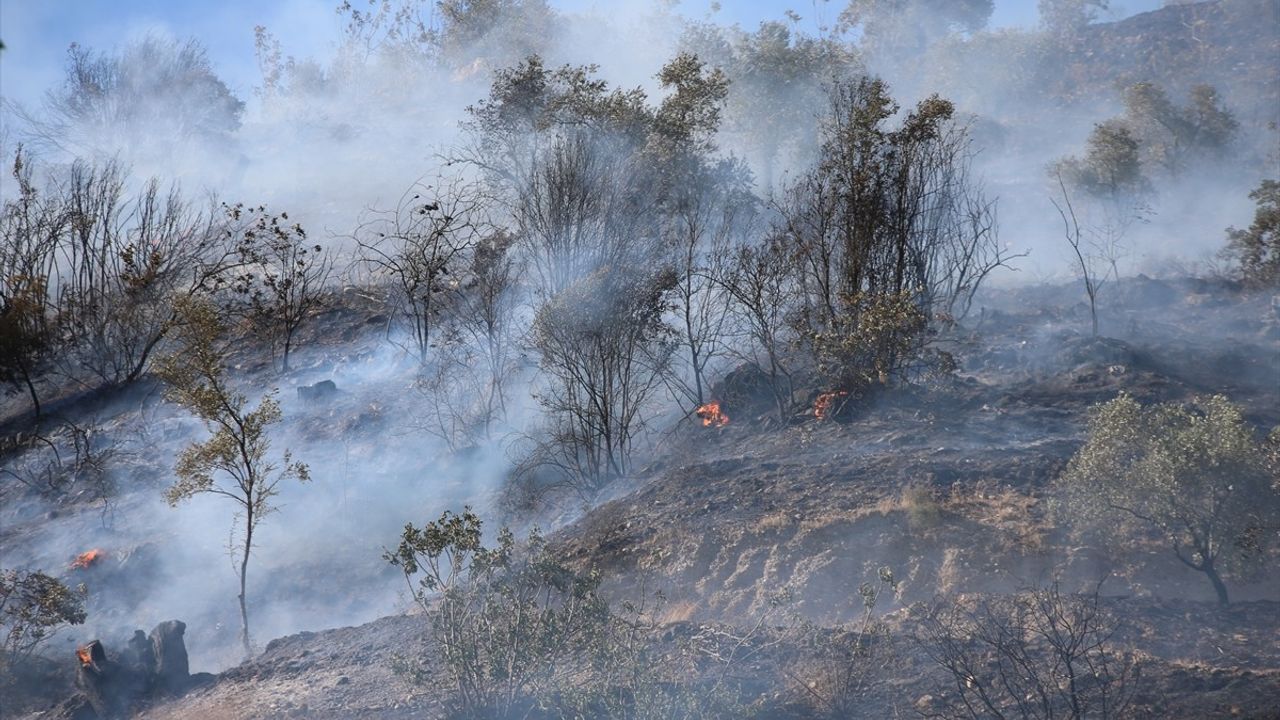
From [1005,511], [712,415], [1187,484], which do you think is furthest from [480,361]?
[1187,484]

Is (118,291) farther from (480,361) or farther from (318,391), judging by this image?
(480,361)

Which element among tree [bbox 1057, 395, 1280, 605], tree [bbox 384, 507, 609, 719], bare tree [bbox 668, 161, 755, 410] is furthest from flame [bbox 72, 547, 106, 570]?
tree [bbox 1057, 395, 1280, 605]

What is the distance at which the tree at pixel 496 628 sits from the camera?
8242 mm

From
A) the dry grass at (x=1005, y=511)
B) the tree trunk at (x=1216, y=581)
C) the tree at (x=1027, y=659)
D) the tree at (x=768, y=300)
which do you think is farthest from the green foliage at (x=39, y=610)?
the tree trunk at (x=1216, y=581)

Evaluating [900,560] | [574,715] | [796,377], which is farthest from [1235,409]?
[796,377]

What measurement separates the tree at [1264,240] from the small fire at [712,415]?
1098 cm

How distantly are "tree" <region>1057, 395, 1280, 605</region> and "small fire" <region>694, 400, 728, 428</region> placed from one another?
7.70 meters

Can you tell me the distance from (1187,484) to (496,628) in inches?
250

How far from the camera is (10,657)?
11305mm

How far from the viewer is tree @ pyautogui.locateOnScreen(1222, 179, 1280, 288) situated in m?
18.8

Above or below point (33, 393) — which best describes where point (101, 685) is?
below

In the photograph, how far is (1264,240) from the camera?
19.7m

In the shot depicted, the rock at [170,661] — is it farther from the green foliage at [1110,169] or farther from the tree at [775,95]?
the tree at [775,95]

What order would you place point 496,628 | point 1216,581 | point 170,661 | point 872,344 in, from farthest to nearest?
point 872,344 < point 170,661 < point 1216,581 < point 496,628
